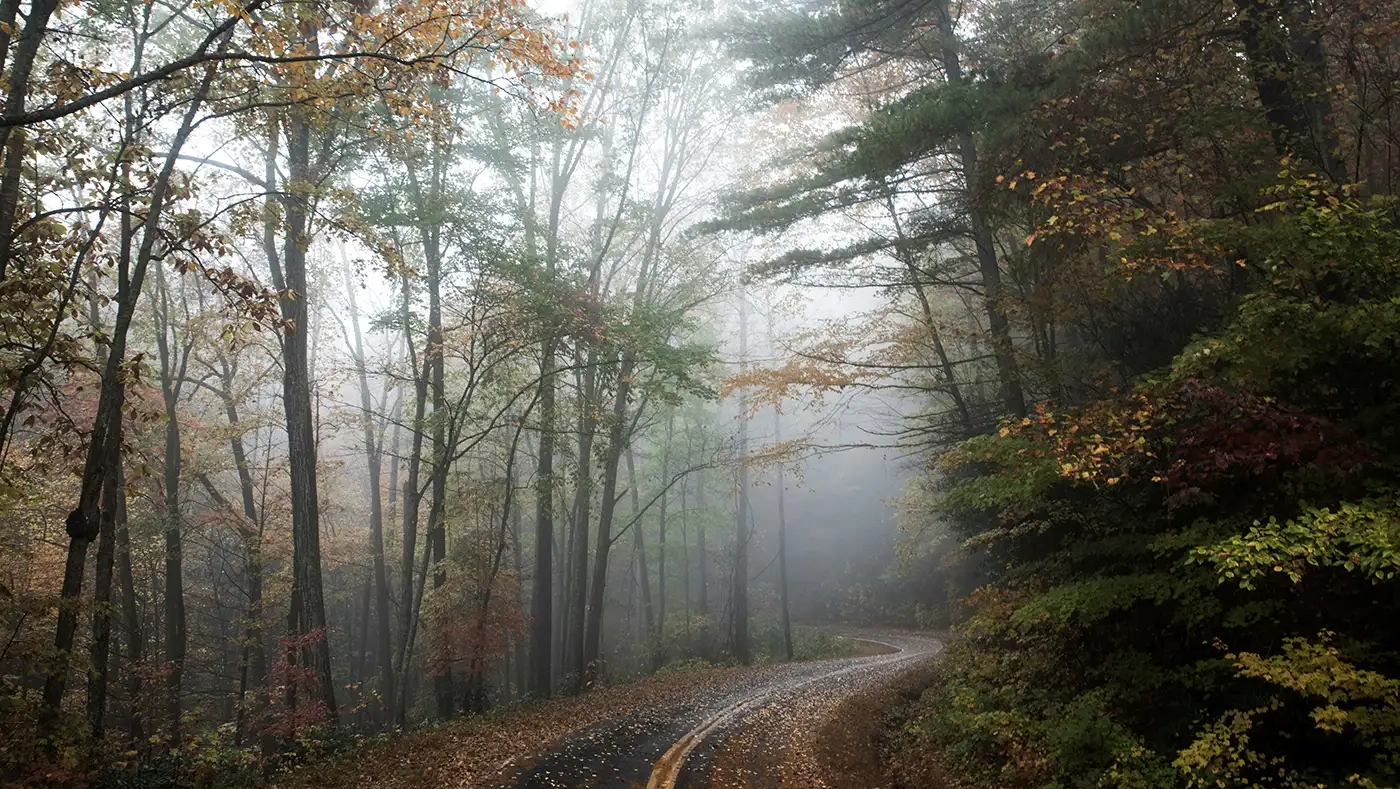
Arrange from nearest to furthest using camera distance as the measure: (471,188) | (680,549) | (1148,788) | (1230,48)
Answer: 1. (1148,788)
2. (1230,48)
3. (471,188)
4. (680,549)

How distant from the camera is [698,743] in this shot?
387 inches

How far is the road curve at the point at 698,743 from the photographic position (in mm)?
8211

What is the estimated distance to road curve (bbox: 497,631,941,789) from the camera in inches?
323


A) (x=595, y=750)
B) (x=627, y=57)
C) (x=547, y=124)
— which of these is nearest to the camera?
(x=595, y=750)

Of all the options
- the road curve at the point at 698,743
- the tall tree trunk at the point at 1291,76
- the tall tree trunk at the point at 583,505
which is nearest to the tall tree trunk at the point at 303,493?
the road curve at the point at 698,743

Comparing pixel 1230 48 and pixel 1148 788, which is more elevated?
pixel 1230 48

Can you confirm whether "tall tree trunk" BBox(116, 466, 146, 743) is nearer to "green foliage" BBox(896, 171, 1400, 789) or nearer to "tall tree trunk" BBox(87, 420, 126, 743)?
"tall tree trunk" BBox(87, 420, 126, 743)

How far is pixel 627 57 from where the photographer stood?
60.5 ft

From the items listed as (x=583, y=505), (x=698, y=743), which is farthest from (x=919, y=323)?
(x=583, y=505)

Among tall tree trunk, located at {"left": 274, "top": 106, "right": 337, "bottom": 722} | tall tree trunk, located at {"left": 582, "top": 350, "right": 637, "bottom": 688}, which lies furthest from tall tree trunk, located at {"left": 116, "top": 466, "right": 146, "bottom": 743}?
tall tree trunk, located at {"left": 582, "top": 350, "right": 637, "bottom": 688}

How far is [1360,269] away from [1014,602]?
16.0ft

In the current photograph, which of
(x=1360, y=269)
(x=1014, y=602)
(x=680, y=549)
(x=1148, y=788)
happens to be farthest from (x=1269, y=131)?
(x=680, y=549)

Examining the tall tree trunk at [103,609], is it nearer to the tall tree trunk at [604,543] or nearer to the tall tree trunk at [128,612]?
the tall tree trunk at [128,612]

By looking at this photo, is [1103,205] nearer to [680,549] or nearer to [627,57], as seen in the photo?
[627,57]
